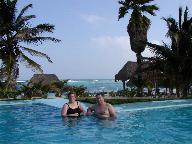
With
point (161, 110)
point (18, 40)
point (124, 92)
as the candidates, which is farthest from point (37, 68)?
point (161, 110)

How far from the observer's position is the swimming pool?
400 inches

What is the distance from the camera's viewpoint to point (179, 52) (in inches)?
992

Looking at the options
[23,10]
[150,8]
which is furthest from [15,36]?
[150,8]

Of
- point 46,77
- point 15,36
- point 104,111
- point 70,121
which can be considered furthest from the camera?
point 46,77

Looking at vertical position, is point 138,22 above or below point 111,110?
above

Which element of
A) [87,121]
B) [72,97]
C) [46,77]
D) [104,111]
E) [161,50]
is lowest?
[87,121]

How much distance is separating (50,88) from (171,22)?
9.08 meters

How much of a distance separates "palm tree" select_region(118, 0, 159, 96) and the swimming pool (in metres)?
10.8

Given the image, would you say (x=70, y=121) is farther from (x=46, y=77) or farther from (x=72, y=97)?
(x=46, y=77)

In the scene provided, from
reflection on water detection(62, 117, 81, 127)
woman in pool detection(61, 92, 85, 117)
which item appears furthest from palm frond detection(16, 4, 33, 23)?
reflection on water detection(62, 117, 81, 127)

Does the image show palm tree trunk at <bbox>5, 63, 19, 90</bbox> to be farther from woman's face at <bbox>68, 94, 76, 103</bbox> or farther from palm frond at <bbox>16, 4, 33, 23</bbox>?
woman's face at <bbox>68, 94, 76, 103</bbox>

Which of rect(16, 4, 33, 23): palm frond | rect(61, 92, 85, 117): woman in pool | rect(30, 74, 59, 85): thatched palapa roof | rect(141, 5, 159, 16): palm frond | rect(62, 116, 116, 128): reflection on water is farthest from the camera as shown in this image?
rect(30, 74, 59, 85): thatched palapa roof

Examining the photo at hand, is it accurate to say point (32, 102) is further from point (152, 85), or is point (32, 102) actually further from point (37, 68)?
point (152, 85)

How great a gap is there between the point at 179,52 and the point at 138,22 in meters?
5.20
